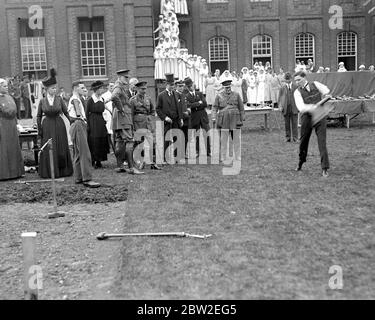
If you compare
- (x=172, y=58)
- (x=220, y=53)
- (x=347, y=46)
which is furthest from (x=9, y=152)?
(x=347, y=46)

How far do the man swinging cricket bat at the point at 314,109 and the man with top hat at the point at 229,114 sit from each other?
252cm

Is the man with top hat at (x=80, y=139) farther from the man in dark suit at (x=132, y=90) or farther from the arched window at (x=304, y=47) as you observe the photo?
the arched window at (x=304, y=47)

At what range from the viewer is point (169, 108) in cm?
1361

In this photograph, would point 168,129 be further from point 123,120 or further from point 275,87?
point 275,87

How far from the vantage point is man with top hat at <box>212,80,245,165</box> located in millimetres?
13719

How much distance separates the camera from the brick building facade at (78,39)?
26.6 m

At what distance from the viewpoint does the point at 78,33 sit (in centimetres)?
2736

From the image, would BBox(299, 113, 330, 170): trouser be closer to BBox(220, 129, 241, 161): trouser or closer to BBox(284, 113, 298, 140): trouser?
BBox(220, 129, 241, 161): trouser

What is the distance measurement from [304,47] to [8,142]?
28026 millimetres

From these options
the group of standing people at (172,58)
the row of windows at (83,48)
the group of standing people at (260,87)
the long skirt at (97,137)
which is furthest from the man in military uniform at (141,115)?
the group of standing people at (260,87)

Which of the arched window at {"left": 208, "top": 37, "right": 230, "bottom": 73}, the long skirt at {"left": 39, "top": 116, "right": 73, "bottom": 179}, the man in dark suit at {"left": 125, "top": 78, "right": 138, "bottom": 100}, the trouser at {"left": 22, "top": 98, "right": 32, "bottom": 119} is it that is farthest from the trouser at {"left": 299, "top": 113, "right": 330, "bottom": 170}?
the arched window at {"left": 208, "top": 37, "right": 230, "bottom": 73}
